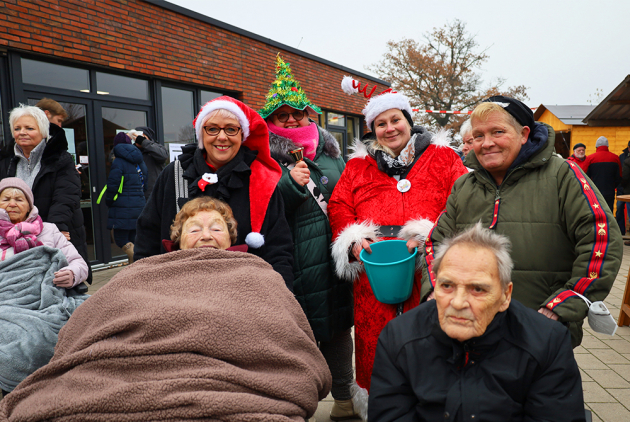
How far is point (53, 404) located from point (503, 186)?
1.87m

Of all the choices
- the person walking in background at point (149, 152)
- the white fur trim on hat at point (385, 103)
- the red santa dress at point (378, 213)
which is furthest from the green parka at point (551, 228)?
the person walking in background at point (149, 152)

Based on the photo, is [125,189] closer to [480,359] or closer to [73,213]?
[73,213]

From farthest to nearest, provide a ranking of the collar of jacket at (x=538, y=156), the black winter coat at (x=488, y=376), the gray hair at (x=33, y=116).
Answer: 1. the gray hair at (x=33, y=116)
2. the collar of jacket at (x=538, y=156)
3. the black winter coat at (x=488, y=376)

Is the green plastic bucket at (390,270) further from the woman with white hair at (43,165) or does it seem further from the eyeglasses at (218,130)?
the woman with white hair at (43,165)

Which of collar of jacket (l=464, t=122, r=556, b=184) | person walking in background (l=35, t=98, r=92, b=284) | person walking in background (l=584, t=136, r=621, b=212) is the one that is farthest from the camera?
person walking in background (l=584, t=136, r=621, b=212)

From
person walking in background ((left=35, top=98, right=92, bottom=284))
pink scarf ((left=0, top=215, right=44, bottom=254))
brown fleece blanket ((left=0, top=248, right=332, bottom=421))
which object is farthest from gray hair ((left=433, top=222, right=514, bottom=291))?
person walking in background ((left=35, top=98, right=92, bottom=284))

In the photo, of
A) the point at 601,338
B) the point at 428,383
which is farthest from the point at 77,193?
the point at 601,338

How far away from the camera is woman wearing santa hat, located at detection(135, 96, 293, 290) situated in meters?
2.29

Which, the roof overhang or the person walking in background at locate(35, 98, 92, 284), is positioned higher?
the roof overhang

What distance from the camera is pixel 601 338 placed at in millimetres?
4199

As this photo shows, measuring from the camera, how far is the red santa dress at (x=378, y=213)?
7.83 ft

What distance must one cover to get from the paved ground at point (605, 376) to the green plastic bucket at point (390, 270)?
118cm

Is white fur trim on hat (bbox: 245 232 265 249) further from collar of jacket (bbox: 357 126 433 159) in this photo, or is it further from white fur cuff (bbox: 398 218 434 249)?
collar of jacket (bbox: 357 126 433 159)

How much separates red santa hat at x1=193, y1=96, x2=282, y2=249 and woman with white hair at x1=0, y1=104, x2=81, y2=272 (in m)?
1.90
